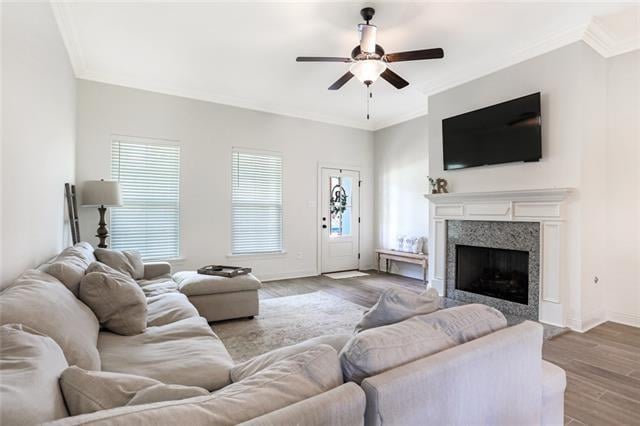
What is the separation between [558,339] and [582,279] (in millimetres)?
698

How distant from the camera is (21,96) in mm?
1928

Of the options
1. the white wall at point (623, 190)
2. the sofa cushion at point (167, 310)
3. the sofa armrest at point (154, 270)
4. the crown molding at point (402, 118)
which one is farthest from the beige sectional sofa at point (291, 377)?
the crown molding at point (402, 118)

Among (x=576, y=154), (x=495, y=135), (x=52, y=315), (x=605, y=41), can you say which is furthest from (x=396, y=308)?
(x=605, y=41)

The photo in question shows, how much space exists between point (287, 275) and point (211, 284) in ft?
8.45

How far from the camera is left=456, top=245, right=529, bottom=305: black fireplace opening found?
393 centimetres

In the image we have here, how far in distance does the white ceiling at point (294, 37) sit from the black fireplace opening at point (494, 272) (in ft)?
7.69

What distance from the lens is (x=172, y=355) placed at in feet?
5.50

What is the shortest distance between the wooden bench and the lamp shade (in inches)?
176

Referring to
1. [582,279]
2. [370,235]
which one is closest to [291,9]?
[582,279]

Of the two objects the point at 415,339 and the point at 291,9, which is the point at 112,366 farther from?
the point at 291,9

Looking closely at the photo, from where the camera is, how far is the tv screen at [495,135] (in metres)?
3.62

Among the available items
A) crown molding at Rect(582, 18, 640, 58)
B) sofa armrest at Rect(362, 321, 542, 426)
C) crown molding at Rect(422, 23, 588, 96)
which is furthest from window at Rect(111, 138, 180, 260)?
crown molding at Rect(582, 18, 640, 58)

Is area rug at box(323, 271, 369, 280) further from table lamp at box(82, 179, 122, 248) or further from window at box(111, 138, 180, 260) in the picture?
table lamp at box(82, 179, 122, 248)

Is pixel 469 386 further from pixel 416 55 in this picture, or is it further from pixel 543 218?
pixel 543 218
